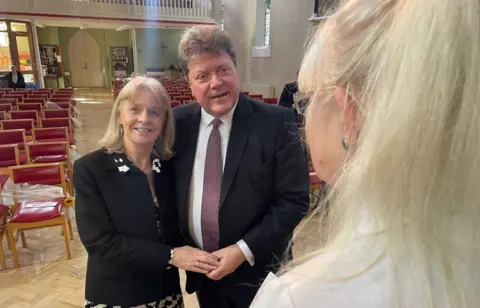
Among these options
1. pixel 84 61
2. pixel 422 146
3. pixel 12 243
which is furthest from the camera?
pixel 84 61

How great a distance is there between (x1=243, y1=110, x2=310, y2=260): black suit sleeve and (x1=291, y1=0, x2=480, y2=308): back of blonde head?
956mm

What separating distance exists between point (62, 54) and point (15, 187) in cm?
1868

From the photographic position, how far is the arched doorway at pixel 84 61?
19500mm

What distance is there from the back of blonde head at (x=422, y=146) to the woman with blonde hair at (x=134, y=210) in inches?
39.9

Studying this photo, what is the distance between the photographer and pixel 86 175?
1.34 m

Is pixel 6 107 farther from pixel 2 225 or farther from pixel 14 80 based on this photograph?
pixel 14 80

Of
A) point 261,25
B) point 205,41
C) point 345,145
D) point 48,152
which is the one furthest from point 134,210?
point 261,25

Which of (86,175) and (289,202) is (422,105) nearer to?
(289,202)

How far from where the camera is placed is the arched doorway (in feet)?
64.0

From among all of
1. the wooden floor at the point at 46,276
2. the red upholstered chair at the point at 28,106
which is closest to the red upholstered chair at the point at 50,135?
the wooden floor at the point at 46,276

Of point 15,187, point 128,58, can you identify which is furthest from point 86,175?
point 128,58

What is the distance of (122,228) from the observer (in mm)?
1392

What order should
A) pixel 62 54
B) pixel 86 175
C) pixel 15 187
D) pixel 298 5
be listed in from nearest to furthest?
pixel 86 175 → pixel 15 187 → pixel 298 5 → pixel 62 54

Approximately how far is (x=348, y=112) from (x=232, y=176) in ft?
3.02
